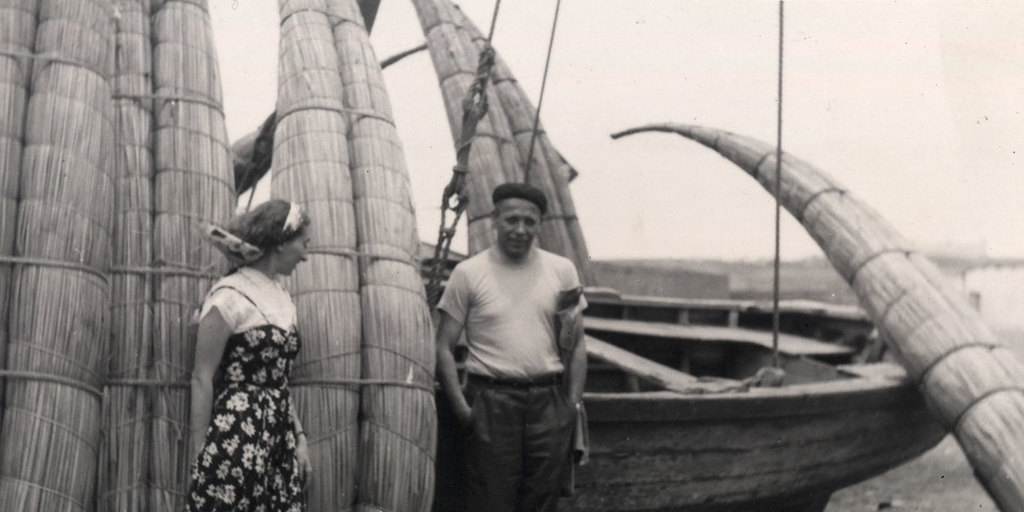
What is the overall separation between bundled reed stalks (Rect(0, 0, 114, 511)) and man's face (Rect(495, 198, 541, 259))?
4.48 ft

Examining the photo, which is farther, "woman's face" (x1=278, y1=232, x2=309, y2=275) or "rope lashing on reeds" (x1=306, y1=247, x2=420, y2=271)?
"rope lashing on reeds" (x1=306, y1=247, x2=420, y2=271)

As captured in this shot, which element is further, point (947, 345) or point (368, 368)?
point (947, 345)

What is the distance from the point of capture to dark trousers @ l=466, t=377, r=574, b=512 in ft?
11.4

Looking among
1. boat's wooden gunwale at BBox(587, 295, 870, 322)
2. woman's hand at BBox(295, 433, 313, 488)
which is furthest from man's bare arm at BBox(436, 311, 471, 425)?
boat's wooden gunwale at BBox(587, 295, 870, 322)

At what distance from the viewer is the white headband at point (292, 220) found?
2914mm

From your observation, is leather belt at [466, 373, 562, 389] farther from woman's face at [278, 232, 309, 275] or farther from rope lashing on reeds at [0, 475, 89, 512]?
rope lashing on reeds at [0, 475, 89, 512]

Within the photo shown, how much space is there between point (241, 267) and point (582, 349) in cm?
136

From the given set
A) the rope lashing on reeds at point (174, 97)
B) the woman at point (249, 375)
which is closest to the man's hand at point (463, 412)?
the woman at point (249, 375)

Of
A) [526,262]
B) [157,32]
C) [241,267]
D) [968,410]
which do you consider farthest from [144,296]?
[968,410]

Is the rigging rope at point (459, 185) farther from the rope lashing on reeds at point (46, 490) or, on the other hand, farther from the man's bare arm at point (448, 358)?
the rope lashing on reeds at point (46, 490)

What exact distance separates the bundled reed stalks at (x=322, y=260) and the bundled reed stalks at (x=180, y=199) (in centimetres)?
29

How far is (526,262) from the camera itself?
3703 millimetres

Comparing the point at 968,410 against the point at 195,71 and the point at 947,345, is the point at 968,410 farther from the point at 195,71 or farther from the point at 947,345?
the point at 195,71

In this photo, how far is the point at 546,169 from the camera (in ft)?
23.7
